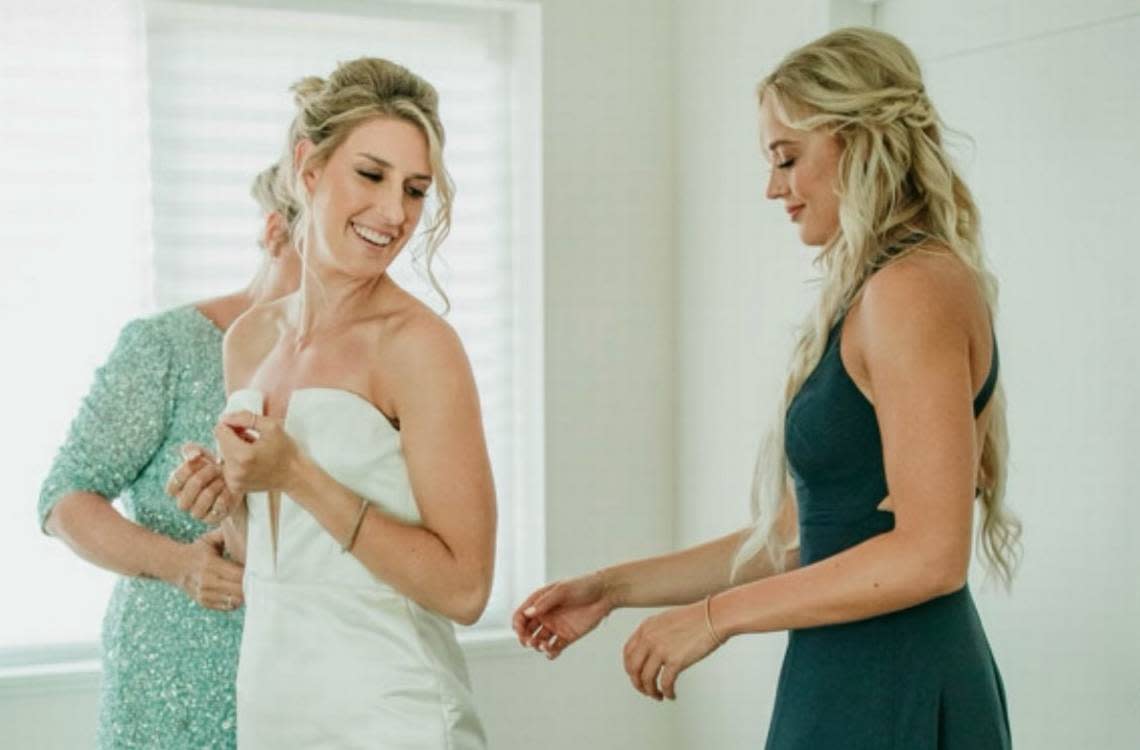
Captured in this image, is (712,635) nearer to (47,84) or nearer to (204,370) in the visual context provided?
(204,370)

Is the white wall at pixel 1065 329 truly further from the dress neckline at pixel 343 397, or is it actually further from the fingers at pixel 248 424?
the fingers at pixel 248 424

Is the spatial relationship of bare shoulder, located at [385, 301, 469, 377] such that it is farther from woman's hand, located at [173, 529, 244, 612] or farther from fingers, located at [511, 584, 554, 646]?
woman's hand, located at [173, 529, 244, 612]

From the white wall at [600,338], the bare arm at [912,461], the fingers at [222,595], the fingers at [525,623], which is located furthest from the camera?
the white wall at [600,338]

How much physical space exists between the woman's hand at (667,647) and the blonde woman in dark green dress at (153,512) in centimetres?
80

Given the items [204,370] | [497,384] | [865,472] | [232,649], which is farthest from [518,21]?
[865,472]

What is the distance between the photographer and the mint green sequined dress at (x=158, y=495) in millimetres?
2156

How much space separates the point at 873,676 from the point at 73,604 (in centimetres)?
221

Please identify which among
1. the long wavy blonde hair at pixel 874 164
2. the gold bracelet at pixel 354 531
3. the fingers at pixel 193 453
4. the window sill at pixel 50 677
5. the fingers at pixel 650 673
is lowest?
the window sill at pixel 50 677

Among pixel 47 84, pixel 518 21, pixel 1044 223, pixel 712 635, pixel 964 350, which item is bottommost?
pixel 712 635

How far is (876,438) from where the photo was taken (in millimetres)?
1557

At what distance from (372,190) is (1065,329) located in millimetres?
1177

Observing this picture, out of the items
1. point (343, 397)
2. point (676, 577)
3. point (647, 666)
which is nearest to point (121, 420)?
point (343, 397)

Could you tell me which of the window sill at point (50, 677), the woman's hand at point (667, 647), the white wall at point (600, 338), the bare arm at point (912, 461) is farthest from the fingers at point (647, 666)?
the white wall at point (600, 338)

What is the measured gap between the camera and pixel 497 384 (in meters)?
3.51
